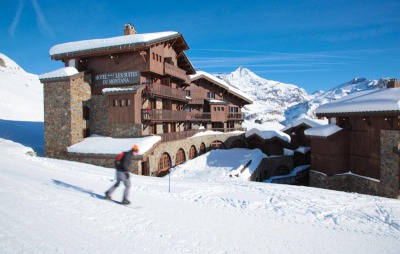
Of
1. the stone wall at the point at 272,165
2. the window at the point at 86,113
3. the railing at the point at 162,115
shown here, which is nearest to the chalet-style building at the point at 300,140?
the stone wall at the point at 272,165

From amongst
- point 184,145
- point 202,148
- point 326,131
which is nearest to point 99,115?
point 184,145

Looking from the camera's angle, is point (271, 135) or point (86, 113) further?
point (271, 135)

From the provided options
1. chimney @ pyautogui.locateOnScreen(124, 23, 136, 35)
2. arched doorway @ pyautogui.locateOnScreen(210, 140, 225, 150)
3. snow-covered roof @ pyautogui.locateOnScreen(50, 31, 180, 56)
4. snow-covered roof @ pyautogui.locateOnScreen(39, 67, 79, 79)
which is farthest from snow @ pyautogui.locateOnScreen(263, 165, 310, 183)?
snow-covered roof @ pyautogui.locateOnScreen(39, 67, 79, 79)

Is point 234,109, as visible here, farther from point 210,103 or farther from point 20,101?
point 20,101

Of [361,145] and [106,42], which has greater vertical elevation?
[106,42]

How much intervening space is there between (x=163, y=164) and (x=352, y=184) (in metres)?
15.3

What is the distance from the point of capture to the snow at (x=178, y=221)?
460 cm

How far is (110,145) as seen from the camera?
18281 millimetres

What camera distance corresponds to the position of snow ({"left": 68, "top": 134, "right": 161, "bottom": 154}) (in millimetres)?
17453

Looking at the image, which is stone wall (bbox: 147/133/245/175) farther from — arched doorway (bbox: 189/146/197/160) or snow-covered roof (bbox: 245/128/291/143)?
snow-covered roof (bbox: 245/128/291/143)

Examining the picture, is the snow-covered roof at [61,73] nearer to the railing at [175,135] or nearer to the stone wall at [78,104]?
the stone wall at [78,104]

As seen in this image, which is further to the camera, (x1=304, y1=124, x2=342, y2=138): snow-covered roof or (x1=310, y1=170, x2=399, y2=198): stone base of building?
(x1=304, y1=124, x2=342, y2=138): snow-covered roof

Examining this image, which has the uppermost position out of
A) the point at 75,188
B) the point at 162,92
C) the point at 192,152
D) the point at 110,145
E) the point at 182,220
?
the point at 162,92

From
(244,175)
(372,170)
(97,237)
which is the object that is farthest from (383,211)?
(244,175)
